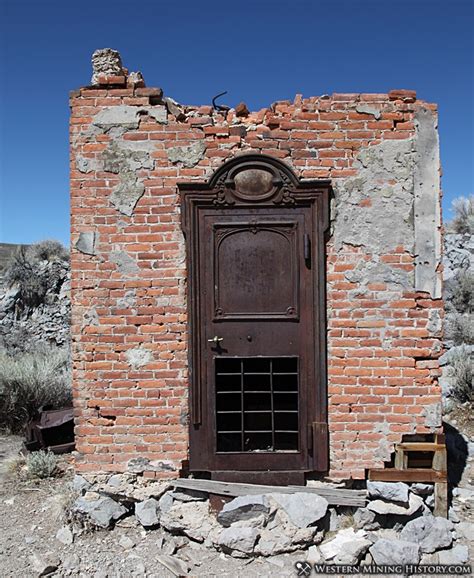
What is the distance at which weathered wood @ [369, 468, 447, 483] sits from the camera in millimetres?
4785

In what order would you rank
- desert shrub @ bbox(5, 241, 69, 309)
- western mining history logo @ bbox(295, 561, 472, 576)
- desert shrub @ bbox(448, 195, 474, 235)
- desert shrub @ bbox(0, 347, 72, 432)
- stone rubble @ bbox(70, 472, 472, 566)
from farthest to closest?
desert shrub @ bbox(448, 195, 474, 235) < desert shrub @ bbox(5, 241, 69, 309) < desert shrub @ bbox(0, 347, 72, 432) < stone rubble @ bbox(70, 472, 472, 566) < western mining history logo @ bbox(295, 561, 472, 576)

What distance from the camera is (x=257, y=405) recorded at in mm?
5316

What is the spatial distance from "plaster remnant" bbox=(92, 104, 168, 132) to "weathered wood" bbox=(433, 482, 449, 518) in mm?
4385

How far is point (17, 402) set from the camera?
8.52 m

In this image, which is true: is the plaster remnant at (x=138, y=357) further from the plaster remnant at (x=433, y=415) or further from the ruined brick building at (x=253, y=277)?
the plaster remnant at (x=433, y=415)

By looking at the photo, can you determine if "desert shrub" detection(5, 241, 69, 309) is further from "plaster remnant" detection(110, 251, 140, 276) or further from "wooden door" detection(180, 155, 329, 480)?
"wooden door" detection(180, 155, 329, 480)

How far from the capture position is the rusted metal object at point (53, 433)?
6.79 m

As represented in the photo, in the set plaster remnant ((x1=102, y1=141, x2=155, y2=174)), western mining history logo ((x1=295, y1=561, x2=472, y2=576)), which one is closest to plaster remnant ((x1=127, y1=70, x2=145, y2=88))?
plaster remnant ((x1=102, y1=141, x2=155, y2=174))

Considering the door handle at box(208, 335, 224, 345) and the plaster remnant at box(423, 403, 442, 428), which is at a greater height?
the door handle at box(208, 335, 224, 345)

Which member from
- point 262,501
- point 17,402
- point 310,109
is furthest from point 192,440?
point 17,402

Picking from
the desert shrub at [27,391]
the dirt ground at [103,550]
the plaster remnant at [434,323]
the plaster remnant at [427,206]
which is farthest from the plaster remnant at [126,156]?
the desert shrub at [27,391]

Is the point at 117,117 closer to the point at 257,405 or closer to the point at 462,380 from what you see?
the point at 257,405

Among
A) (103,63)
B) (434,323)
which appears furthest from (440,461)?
(103,63)

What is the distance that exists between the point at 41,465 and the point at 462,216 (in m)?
17.0
